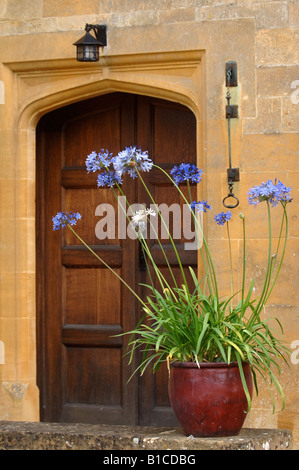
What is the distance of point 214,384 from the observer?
3729 mm

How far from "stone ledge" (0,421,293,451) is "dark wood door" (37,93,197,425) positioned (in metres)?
1.83

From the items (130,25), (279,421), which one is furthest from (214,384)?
(130,25)

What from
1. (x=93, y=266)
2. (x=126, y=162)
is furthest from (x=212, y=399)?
(x=93, y=266)

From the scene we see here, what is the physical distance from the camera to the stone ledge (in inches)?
145

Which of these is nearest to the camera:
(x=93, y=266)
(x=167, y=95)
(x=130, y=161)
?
(x=130, y=161)

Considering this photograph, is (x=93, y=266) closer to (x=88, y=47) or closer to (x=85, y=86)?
(x=85, y=86)

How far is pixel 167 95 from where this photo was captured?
18.4 feet

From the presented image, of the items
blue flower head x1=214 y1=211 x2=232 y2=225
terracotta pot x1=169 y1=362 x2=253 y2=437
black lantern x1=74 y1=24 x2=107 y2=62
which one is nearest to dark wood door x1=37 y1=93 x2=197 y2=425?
black lantern x1=74 y1=24 x2=107 y2=62

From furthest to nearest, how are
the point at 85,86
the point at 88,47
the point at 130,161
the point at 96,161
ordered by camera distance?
the point at 85,86, the point at 88,47, the point at 96,161, the point at 130,161

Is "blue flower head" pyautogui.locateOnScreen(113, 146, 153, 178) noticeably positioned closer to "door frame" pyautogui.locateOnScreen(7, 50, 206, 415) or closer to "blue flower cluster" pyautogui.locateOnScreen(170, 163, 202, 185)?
"blue flower cluster" pyautogui.locateOnScreen(170, 163, 202, 185)

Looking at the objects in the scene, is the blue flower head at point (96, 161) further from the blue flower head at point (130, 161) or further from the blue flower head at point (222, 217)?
the blue flower head at point (222, 217)

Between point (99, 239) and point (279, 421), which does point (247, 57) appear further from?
point (279, 421)

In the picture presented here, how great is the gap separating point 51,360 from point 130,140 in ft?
5.48

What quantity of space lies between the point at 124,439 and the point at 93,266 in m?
2.31
